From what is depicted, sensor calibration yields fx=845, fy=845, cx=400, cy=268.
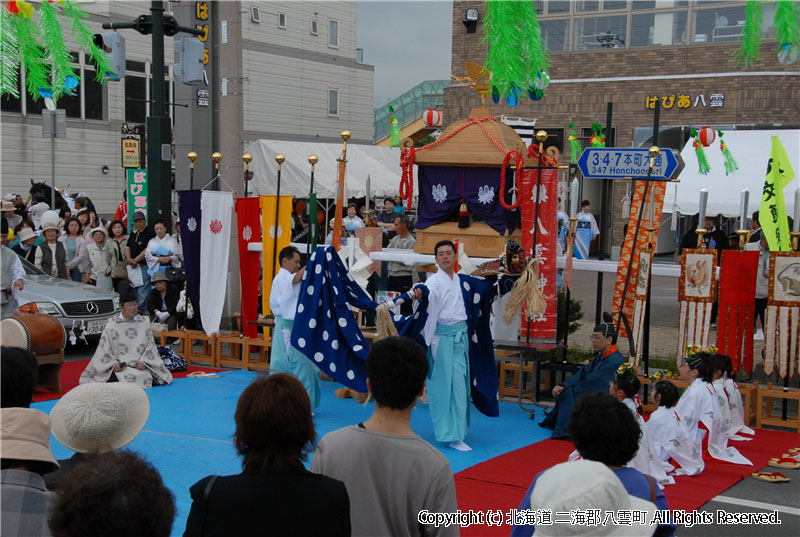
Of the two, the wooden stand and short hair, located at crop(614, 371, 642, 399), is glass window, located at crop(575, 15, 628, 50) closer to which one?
the wooden stand

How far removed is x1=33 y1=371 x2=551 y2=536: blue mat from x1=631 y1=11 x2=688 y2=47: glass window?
45.9 feet

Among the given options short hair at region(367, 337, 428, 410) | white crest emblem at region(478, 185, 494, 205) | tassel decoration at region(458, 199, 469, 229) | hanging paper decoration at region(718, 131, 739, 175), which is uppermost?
hanging paper decoration at region(718, 131, 739, 175)

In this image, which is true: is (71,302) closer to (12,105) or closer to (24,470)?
(24,470)

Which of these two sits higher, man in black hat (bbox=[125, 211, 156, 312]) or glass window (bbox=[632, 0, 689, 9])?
glass window (bbox=[632, 0, 689, 9])

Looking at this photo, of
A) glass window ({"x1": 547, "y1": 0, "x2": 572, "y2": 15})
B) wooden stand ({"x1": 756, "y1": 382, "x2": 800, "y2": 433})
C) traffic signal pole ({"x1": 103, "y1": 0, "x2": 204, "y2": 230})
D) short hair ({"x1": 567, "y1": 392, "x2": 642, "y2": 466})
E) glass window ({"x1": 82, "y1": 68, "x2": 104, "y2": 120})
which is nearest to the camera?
short hair ({"x1": 567, "y1": 392, "x2": 642, "y2": 466})

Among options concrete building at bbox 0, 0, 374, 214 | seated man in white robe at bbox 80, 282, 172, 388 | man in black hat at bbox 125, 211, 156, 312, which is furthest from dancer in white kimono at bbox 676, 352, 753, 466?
concrete building at bbox 0, 0, 374, 214

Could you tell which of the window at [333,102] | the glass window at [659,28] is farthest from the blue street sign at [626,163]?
the window at [333,102]

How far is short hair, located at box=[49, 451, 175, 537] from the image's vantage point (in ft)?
6.26

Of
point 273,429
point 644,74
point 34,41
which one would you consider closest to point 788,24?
point 273,429

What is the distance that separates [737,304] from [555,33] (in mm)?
14633

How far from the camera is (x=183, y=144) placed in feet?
36.4

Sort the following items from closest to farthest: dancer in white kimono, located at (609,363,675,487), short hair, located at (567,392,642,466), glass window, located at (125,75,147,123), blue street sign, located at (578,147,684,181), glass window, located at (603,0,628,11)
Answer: short hair, located at (567,392,642,466) → dancer in white kimono, located at (609,363,675,487) → blue street sign, located at (578,147,684,181) → glass window, located at (603,0,628,11) → glass window, located at (125,75,147,123)

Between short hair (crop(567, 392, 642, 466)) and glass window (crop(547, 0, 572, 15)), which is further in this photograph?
glass window (crop(547, 0, 572, 15))

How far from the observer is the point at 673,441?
608cm
